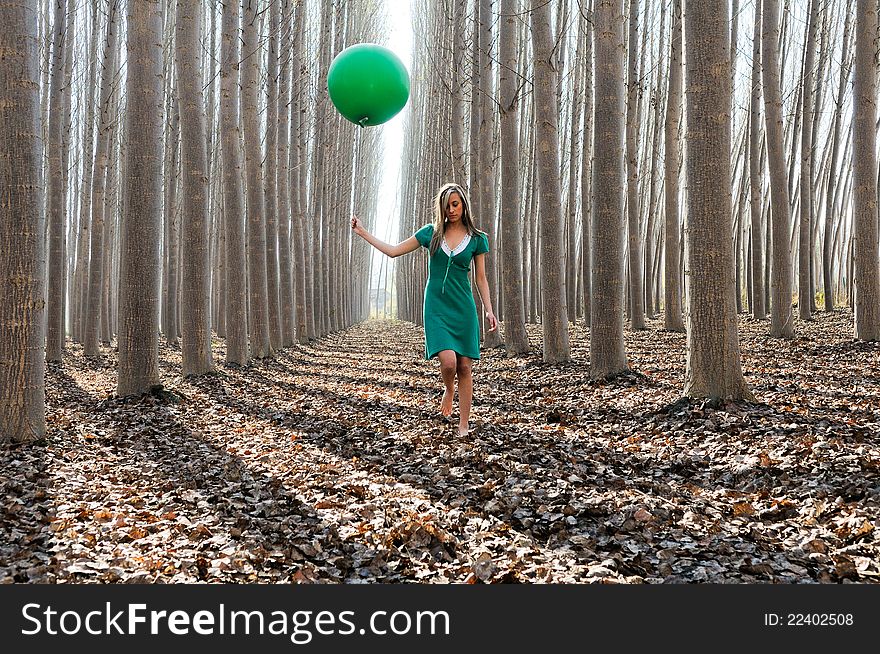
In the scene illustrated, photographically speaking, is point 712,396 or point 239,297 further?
point 239,297

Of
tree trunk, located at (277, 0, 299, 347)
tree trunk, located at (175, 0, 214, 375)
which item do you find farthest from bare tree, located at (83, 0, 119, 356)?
tree trunk, located at (175, 0, 214, 375)

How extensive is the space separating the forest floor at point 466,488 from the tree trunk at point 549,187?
2.11 meters

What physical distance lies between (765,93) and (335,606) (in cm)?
1069

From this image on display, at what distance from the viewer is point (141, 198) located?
746 centimetres

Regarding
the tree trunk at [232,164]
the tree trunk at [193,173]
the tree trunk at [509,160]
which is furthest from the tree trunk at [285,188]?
the tree trunk at [509,160]

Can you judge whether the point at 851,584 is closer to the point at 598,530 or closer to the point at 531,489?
the point at 598,530

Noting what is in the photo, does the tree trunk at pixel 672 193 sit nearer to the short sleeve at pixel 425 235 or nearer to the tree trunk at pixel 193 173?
the tree trunk at pixel 193 173

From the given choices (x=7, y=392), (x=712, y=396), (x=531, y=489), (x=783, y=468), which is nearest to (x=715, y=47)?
(x=712, y=396)

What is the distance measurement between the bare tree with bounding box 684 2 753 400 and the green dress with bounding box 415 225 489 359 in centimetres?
183

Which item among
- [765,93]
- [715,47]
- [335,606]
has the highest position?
[765,93]

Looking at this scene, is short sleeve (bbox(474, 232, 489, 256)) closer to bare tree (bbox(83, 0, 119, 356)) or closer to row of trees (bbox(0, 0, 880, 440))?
row of trees (bbox(0, 0, 880, 440))

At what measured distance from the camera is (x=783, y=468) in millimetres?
4145

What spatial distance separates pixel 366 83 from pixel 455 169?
380 inches

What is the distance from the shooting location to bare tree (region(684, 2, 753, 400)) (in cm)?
573
